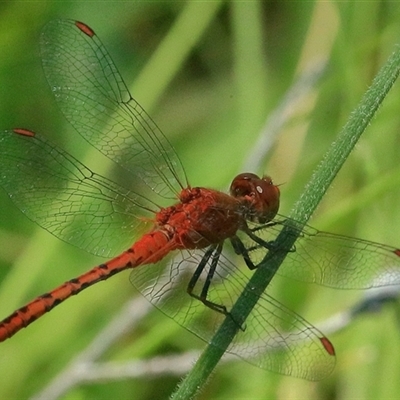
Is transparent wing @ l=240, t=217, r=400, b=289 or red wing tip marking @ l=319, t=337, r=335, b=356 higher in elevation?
transparent wing @ l=240, t=217, r=400, b=289

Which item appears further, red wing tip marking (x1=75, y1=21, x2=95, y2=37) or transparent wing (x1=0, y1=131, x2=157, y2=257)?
red wing tip marking (x1=75, y1=21, x2=95, y2=37)

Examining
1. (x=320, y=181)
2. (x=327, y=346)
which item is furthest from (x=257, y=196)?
(x=320, y=181)

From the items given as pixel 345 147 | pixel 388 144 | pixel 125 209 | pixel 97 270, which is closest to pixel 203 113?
pixel 388 144

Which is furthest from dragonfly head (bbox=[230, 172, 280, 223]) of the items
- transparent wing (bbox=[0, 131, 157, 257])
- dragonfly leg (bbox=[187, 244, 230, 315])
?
transparent wing (bbox=[0, 131, 157, 257])

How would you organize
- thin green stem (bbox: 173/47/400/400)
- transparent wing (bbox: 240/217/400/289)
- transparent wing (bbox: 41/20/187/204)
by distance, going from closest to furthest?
thin green stem (bbox: 173/47/400/400) < transparent wing (bbox: 240/217/400/289) < transparent wing (bbox: 41/20/187/204)

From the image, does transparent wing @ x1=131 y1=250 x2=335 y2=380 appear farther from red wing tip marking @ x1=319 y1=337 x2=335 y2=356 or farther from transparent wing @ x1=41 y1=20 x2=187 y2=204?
transparent wing @ x1=41 y1=20 x2=187 y2=204

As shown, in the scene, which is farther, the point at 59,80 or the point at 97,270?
the point at 59,80

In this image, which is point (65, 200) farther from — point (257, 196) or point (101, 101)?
point (257, 196)

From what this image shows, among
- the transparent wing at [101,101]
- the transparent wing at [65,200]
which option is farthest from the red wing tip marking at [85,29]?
the transparent wing at [65,200]

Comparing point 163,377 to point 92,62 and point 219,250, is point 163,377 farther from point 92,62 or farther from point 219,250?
point 92,62
